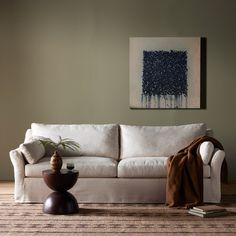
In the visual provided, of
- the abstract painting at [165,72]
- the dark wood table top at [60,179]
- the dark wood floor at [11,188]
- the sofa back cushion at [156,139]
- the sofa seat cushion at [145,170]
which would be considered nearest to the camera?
the dark wood table top at [60,179]

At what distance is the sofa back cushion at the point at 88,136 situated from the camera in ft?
20.8

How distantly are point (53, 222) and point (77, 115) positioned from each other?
2.58 metres

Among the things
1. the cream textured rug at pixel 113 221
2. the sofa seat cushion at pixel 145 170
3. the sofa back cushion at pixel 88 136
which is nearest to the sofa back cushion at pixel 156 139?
the sofa back cushion at pixel 88 136

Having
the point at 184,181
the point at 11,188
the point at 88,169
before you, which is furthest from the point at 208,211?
the point at 11,188

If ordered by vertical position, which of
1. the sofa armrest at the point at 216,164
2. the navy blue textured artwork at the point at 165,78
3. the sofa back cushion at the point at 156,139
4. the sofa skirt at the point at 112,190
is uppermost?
the navy blue textured artwork at the point at 165,78

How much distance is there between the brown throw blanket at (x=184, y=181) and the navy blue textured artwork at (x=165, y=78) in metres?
1.65

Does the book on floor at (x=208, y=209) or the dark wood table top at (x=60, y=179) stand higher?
the dark wood table top at (x=60, y=179)

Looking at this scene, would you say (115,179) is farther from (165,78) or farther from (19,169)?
(165,78)

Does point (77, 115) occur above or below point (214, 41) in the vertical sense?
below

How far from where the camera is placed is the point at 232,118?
7.24 meters

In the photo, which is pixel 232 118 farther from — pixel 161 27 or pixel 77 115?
pixel 77 115

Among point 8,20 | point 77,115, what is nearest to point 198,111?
point 77,115

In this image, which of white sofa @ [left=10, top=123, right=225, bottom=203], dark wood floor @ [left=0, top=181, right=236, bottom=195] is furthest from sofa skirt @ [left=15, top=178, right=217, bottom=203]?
dark wood floor @ [left=0, top=181, right=236, bottom=195]

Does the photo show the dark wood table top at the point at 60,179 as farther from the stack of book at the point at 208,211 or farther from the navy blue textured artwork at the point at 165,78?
the navy blue textured artwork at the point at 165,78
